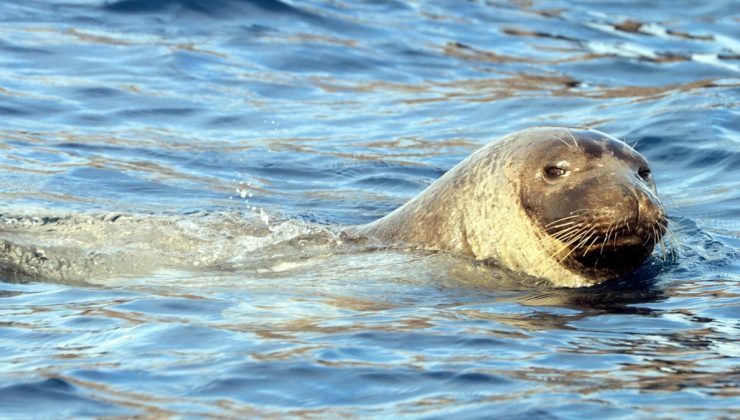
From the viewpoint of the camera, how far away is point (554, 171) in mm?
7258

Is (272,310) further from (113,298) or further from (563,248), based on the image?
(563,248)

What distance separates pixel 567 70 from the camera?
15.3m

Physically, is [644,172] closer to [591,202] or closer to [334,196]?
[591,202]

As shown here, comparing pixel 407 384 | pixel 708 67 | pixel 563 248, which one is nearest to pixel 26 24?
pixel 708 67

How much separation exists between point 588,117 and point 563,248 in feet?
19.5

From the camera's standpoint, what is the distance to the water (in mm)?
5137

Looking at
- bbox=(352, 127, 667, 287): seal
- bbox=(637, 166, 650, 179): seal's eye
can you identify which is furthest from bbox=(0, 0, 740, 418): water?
bbox=(637, 166, 650, 179): seal's eye

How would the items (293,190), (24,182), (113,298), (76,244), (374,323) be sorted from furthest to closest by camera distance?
1. (293,190)
2. (24,182)
3. (76,244)
4. (113,298)
5. (374,323)

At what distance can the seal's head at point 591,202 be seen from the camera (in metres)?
6.79

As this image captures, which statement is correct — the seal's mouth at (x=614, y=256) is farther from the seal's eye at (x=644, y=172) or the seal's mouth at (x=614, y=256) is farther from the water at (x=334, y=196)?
the seal's eye at (x=644, y=172)

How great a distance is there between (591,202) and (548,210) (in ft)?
1.23

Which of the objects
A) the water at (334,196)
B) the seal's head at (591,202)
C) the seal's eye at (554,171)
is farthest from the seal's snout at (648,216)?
the seal's eye at (554,171)

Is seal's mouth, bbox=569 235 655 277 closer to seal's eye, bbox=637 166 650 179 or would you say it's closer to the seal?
the seal

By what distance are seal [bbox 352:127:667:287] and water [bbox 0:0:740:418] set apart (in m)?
0.24
